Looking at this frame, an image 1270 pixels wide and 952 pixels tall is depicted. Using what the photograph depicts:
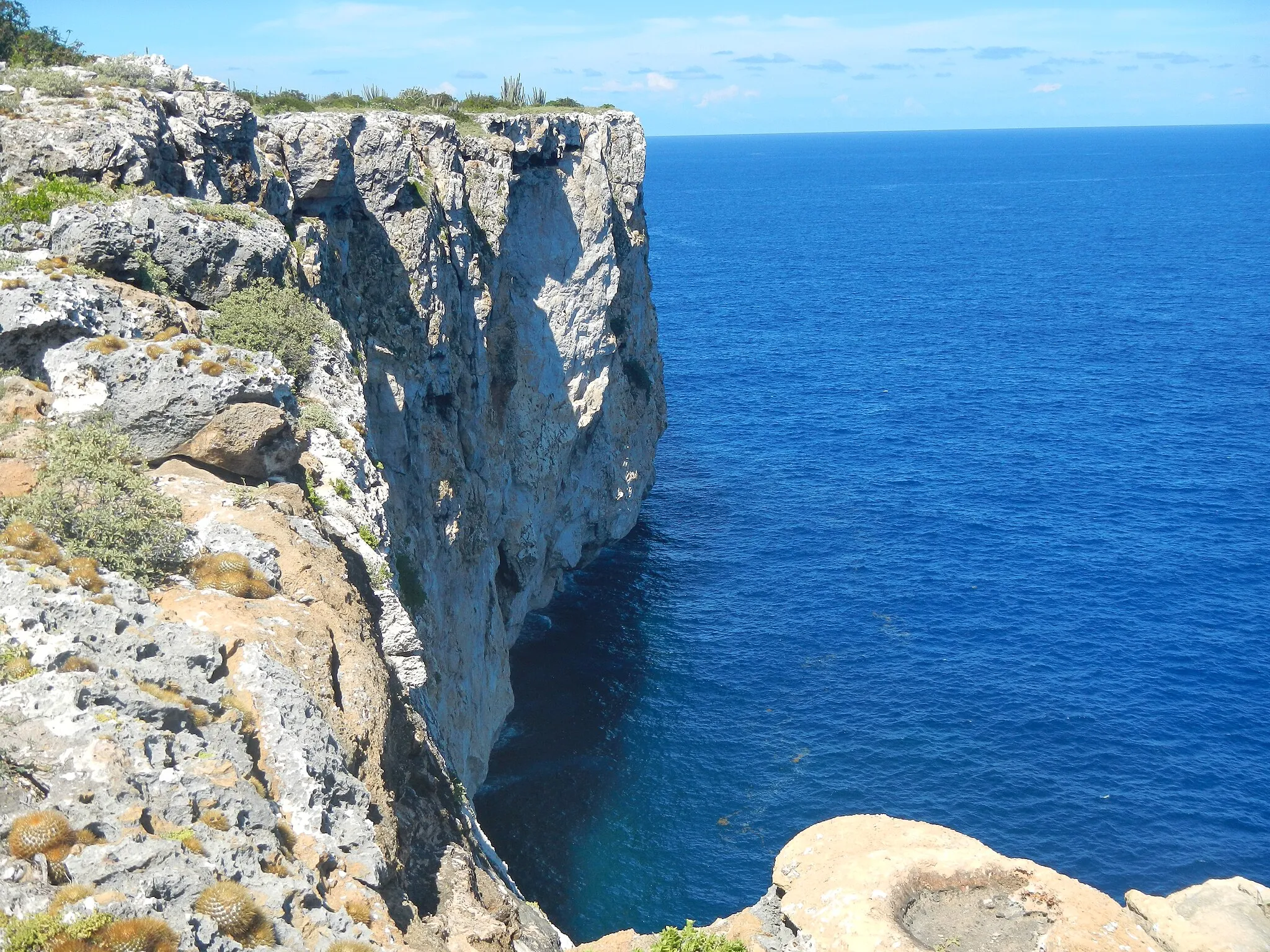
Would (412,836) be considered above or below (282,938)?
below

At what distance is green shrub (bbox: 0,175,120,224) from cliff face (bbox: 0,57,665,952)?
1.81ft

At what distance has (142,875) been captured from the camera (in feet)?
44.5

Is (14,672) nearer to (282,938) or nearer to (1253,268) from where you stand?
(282,938)

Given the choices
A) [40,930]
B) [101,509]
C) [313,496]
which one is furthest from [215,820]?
[313,496]

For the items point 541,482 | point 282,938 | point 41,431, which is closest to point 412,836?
point 282,938

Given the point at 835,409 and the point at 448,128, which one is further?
the point at 835,409

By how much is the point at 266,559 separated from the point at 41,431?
5412mm

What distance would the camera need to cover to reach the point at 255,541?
20547mm

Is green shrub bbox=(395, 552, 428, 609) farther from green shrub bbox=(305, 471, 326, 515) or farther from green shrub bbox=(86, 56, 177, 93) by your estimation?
green shrub bbox=(86, 56, 177, 93)

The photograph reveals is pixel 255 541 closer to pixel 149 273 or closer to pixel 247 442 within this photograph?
pixel 247 442

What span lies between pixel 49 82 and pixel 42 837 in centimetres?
2664

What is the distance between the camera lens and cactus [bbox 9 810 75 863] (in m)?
13.3

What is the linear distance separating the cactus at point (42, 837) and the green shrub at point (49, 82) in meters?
25.6

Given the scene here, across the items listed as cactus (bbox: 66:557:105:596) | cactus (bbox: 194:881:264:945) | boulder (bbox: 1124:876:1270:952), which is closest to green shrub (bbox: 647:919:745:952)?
cactus (bbox: 194:881:264:945)
